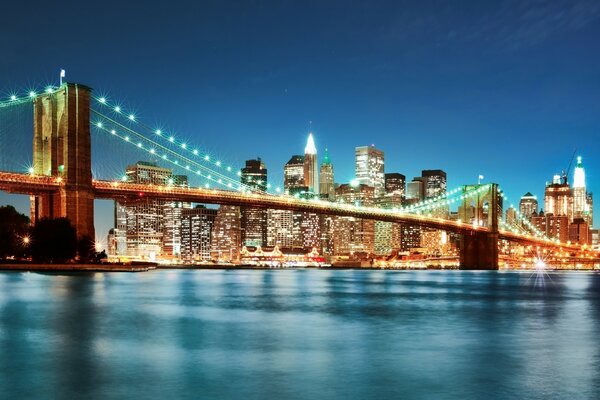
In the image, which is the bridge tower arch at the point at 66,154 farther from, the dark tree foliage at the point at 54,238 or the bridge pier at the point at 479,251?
the bridge pier at the point at 479,251

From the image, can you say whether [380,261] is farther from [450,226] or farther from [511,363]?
[511,363]

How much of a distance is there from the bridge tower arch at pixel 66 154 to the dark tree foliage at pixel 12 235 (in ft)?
10.5

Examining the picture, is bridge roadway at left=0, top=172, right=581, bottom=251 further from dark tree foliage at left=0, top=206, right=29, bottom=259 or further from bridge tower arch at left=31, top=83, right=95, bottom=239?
dark tree foliage at left=0, top=206, right=29, bottom=259

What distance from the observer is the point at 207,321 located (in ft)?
69.8

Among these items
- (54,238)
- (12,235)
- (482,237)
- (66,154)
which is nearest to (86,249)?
(54,238)

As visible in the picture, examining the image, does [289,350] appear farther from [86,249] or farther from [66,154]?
[66,154]

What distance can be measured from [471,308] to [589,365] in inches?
567

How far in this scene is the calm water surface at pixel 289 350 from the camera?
10.8m

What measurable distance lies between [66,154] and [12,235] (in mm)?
10475

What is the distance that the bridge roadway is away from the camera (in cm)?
4659

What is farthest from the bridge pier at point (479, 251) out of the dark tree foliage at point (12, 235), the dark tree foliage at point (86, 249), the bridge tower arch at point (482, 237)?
the dark tree foliage at point (12, 235)

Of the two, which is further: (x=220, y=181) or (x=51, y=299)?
(x=220, y=181)

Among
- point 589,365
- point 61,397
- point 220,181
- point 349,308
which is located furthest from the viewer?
point 220,181

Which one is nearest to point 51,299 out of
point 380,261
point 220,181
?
point 220,181
